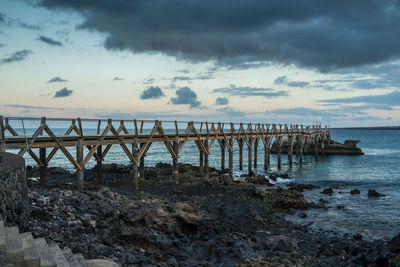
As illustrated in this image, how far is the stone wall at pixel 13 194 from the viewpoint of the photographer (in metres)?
7.14

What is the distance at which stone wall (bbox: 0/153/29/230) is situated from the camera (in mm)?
7142

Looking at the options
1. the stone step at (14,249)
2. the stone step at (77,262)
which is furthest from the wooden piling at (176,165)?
the stone step at (14,249)

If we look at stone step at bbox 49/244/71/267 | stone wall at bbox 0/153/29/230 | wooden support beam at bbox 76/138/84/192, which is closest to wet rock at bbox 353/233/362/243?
stone step at bbox 49/244/71/267

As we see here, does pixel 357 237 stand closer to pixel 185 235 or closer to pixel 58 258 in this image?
pixel 185 235

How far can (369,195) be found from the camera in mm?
22828

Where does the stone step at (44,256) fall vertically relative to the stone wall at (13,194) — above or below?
below

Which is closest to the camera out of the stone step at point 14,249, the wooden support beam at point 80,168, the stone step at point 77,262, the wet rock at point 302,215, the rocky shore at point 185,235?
the stone step at point 14,249

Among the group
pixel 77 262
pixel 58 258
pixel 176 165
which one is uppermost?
pixel 58 258

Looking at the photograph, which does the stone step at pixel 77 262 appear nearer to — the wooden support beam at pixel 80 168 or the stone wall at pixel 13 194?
the stone wall at pixel 13 194

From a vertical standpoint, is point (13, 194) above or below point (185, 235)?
above

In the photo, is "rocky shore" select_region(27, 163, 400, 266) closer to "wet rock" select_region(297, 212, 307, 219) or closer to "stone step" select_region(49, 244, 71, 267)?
"wet rock" select_region(297, 212, 307, 219)

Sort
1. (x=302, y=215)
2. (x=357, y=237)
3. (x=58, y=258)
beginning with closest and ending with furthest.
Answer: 1. (x=58, y=258)
2. (x=357, y=237)
3. (x=302, y=215)

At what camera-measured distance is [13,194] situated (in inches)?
308

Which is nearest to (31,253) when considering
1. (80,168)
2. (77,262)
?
(77,262)
